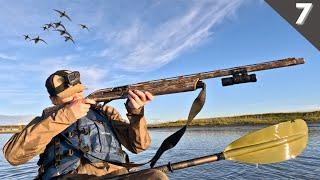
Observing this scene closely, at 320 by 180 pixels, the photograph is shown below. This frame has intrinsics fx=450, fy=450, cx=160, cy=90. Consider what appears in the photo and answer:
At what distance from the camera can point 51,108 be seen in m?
6.32

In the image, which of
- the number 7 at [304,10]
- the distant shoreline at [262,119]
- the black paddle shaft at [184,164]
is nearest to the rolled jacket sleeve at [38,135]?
the black paddle shaft at [184,164]

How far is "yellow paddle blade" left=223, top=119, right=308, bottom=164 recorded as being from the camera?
700 centimetres

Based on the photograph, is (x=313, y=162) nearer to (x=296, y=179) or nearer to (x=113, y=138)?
(x=296, y=179)

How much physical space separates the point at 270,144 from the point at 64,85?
134 inches

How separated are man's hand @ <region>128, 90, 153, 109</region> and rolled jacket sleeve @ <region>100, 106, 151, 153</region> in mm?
119

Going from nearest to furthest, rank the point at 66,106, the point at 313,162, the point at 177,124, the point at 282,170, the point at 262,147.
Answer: the point at 66,106
the point at 262,147
the point at 282,170
the point at 313,162
the point at 177,124

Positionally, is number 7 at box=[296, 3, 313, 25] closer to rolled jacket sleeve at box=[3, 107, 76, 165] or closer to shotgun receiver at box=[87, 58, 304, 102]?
shotgun receiver at box=[87, 58, 304, 102]

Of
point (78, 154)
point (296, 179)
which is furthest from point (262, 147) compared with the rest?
point (296, 179)

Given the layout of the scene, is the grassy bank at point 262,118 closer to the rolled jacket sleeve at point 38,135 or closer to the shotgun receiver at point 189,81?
the shotgun receiver at point 189,81

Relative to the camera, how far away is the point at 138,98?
5.99 meters

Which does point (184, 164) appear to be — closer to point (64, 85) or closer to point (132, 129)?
point (132, 129)

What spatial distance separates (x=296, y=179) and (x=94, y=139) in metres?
8.29

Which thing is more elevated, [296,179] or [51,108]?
[51,108]

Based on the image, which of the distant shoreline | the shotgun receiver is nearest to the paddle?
the shotgun receiver
